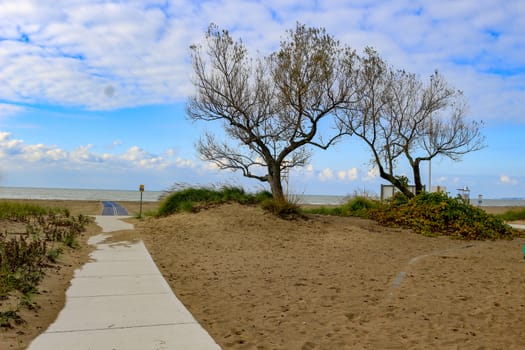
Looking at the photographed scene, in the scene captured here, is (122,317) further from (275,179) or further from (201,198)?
(201,198)

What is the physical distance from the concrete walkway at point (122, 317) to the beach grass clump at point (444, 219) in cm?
1129

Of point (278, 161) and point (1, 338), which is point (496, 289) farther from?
point (278, 161)

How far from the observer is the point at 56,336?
16.0 ft

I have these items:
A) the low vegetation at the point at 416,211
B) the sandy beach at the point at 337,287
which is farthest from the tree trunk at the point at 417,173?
the sandy beach at the point at 337,287

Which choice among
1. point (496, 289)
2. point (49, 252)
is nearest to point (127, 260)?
point (49, 252)

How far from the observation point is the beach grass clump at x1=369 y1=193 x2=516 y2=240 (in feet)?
53.4

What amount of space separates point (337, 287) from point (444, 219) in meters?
11.3

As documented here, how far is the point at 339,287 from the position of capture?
7.43 meters

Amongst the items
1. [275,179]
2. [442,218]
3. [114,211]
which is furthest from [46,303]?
[114,211]

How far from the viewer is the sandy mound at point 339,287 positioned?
17.0 feet

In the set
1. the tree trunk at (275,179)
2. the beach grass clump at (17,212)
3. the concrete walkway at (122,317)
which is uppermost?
the tree trunk at (275,179)

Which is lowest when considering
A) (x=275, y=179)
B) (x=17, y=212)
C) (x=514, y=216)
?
(x=17, y=212)

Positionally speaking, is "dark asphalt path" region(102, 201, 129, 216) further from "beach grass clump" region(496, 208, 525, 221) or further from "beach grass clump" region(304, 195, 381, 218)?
"beach grass clump" region(496, 208, 525, 221)

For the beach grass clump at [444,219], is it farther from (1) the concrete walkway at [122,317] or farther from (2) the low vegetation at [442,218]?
(1) the concrete walkway at [122,317]
